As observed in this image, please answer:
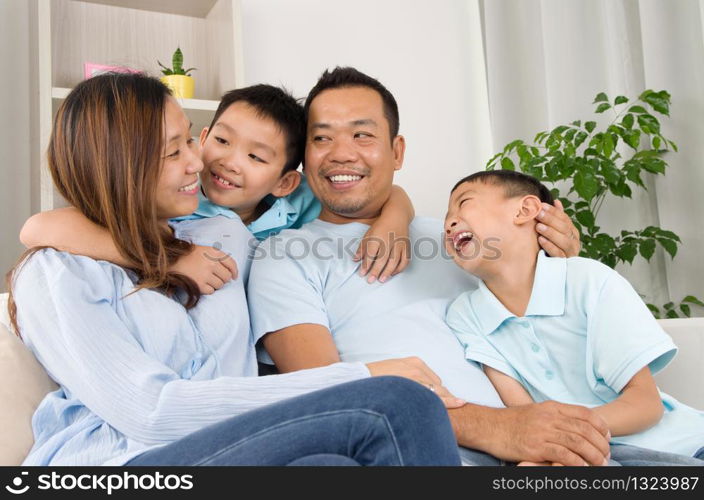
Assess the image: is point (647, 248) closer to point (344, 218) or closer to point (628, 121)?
point (628, 121)

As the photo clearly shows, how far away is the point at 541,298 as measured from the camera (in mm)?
1379

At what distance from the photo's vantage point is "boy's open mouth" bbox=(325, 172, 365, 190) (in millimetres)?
1686

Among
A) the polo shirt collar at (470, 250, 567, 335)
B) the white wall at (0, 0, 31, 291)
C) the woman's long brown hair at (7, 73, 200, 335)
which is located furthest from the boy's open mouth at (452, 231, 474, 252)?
the white wall at (0, 0, 31, 291)

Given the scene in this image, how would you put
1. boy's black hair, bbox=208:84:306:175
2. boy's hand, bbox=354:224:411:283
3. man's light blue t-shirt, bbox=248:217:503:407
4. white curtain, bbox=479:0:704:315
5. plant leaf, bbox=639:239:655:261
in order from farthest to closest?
white curtain, bbox=479:0:704:315
plant leaf, bbox=639:239:655:261
boy's black hair, bbox=208:84:306:175
boy's hand, bbox=354:224:411:283
man's light blue t-shirt, bbox=248:217:503:407

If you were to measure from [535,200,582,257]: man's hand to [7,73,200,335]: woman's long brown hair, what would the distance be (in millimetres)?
716

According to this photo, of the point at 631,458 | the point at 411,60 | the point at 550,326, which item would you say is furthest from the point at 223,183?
the point at 411,60

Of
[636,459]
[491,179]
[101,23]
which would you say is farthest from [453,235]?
[101,23]

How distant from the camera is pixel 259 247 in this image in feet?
5.17

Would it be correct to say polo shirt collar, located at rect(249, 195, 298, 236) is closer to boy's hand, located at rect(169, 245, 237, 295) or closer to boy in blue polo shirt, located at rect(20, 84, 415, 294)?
boy in blue polo shirt, located at rect(20, 84, 415, 294)

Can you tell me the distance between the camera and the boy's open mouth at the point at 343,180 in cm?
169

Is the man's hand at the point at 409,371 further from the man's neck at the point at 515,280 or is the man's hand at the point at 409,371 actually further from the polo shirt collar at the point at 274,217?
the polo shirt collar at the point at 274,217

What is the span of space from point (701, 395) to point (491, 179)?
65cm
